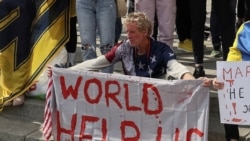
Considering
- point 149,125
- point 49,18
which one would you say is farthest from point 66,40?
point 149,125

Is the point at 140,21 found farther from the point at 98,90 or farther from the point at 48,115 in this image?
the point at 48,115

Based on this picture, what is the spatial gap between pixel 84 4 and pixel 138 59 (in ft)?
2.87

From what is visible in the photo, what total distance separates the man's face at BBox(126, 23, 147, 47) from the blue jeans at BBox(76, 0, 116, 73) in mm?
708

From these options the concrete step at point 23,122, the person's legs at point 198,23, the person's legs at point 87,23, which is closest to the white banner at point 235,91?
the person's legs at point 198,23

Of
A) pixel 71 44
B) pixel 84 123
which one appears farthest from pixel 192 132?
pixel 71 44

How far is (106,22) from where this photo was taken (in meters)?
4.92

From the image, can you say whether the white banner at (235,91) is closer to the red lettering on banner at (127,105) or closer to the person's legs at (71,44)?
the red lettering on banner at (127,105)

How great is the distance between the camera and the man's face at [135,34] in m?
4.21

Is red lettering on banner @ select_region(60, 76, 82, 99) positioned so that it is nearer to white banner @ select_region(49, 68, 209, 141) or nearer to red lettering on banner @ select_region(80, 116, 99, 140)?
white banner @ select_region(49, 68, 209, 141)

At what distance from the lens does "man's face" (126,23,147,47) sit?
4211 mm

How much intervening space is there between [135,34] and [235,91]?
0.88 m

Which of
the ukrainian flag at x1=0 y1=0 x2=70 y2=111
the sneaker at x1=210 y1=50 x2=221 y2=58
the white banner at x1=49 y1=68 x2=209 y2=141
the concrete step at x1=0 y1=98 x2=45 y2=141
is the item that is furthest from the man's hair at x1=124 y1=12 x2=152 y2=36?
the sneaker at x1=210 y1=50 x2=221 y2=58

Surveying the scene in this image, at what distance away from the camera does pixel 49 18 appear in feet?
17.3

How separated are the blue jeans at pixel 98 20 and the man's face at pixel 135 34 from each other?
0.71m
